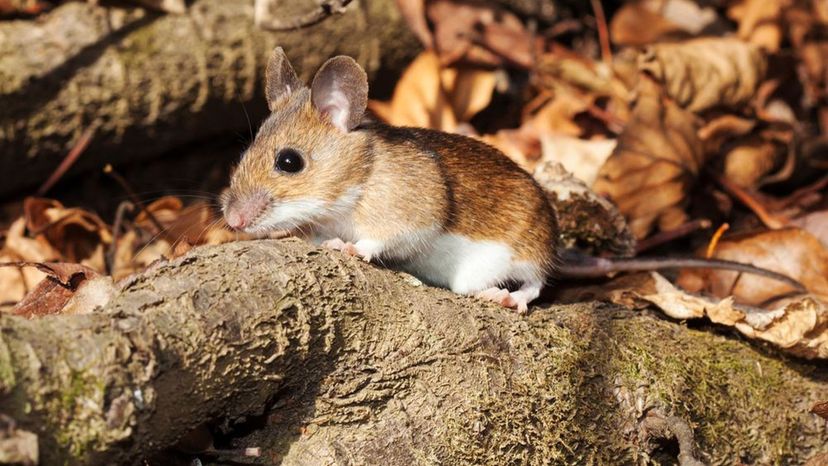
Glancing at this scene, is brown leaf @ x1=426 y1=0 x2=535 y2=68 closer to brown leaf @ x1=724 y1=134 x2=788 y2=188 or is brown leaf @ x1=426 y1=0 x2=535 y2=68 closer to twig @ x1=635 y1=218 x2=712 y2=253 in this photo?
brown leaf @ x1=724 y1=134 x2=788 y2=188

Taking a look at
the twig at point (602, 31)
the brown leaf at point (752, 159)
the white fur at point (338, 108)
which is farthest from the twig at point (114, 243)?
the twig at point (602, 31)

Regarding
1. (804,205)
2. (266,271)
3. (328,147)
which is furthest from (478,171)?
(804,205)

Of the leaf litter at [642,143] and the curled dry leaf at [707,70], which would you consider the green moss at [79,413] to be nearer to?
the leaf litter at [642,143]

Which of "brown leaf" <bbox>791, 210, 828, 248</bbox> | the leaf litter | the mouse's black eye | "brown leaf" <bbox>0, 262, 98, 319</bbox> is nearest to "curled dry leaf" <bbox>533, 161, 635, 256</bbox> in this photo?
the leaf litter

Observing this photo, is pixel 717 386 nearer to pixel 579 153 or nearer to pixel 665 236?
pixel 665 236

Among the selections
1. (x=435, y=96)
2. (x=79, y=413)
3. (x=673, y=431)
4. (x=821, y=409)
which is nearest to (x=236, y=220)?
(x=79, y=413)

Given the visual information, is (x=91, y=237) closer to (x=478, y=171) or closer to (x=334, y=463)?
(x=478, y=171)
